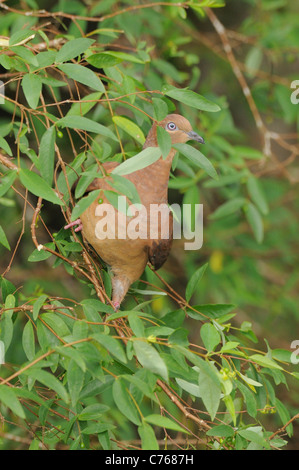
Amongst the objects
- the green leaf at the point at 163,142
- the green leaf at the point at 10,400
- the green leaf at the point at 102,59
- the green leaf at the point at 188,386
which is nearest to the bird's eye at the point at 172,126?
the green leaf at the point at 102,59

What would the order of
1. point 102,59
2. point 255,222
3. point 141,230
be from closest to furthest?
point 102,59 → point 141,230 → point 255,222

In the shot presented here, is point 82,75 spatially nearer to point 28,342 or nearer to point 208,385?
point 28,342

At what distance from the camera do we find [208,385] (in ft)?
4.08

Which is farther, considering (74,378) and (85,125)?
(85,125)

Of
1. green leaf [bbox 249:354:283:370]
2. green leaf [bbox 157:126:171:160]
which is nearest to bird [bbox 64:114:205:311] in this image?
green leaf [bbox 157:126:171:160]

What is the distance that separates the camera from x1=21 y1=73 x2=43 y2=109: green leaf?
1332mm

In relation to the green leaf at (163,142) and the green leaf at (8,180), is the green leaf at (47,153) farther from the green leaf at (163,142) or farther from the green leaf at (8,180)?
the green leaf at (163,142)

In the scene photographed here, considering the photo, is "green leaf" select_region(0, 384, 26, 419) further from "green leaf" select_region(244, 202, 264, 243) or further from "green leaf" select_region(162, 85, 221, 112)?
"green leaf" select_region(244, 202, 264, 243)

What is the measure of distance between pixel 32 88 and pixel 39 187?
8.8 inches

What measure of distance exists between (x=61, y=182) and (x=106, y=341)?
59cm

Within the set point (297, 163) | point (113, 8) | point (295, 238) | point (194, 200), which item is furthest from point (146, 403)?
point (297, 163)

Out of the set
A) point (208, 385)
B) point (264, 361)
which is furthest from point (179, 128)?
point (208, 385)

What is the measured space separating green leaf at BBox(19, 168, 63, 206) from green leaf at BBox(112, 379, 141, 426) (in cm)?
39

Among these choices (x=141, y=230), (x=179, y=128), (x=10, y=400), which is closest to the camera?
(x=10, y=400)
